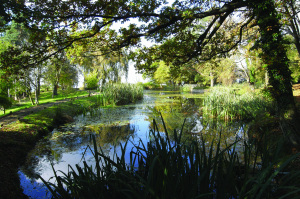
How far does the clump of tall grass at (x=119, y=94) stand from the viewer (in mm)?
13609

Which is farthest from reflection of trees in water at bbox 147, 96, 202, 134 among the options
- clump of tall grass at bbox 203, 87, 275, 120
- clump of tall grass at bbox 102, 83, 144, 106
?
clump of tall grass at bbox 102, 83, 144, 106

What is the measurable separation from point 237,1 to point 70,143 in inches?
240

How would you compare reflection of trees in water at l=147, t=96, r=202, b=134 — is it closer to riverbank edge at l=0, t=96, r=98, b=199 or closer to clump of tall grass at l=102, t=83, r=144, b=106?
clump of tall grass at l=102, t=83, r=144, b=106

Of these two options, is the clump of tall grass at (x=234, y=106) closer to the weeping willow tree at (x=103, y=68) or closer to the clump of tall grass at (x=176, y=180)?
the clump of tall grass at (x=176, y=180)

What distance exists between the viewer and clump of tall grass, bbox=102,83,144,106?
13.6 m

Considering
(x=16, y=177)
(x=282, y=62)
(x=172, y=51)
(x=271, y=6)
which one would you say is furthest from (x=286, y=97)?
(x=16, y=177)

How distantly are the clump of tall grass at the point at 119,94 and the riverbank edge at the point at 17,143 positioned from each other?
5.41 meters

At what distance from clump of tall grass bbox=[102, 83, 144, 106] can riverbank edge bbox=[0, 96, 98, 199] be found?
5.41 metres

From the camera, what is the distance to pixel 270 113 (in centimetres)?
574

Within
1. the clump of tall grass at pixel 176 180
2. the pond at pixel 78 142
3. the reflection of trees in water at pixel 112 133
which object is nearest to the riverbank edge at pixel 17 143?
the pond at pixel 78 142

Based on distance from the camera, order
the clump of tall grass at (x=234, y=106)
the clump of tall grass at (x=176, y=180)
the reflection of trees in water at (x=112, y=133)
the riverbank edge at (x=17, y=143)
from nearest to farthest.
Result: the clump of tall grass at (x=176, y=180), the riverbank edge at (x=17, y=143), the reflection of trees in water at (x=112, y=133), the clump of tall grass at (x=234, y=106)

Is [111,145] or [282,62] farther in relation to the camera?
[111,145]

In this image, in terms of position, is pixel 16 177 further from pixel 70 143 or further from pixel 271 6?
→ pixel 271 6

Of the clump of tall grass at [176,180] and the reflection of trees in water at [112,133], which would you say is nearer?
the clump of tall grass at [176,180]
